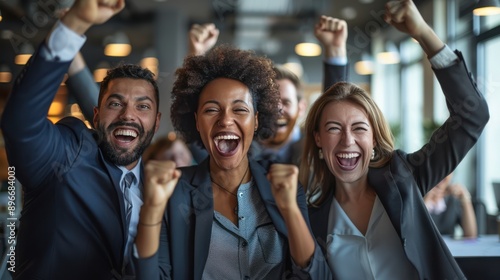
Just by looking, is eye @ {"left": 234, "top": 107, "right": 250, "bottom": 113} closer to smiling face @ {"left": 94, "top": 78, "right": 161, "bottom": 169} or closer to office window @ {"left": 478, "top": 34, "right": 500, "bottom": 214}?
smiling face @ {"left": 94, "top": 78, "right": 161, "bottom": 169}

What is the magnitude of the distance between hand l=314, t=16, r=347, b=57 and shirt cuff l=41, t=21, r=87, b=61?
49.8 inches

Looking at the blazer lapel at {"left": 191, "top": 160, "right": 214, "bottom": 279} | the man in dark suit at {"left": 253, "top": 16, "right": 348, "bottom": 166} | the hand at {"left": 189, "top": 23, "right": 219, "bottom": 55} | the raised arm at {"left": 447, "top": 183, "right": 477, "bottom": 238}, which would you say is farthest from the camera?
the raised arm at {"left": 447, "top": 183, "right": 477, "bottom": 238}

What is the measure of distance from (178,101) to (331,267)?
0.83m

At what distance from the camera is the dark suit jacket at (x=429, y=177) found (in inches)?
71.6

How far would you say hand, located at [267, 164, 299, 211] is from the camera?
155 centimetres

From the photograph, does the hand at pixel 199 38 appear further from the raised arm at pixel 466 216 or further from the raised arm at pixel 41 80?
the raised arm at pixel 466 216

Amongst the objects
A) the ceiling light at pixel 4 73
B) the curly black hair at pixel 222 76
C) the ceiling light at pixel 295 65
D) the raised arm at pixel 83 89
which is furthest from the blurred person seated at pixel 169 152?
the ceiling light at pixel 4 73

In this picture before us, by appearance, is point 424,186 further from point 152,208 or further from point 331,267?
point 152,208

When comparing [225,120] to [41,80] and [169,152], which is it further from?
[169,152]

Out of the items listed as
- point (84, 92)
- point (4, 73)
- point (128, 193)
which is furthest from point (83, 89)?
point (4, 73)

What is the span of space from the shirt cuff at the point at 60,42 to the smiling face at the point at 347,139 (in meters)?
0.94

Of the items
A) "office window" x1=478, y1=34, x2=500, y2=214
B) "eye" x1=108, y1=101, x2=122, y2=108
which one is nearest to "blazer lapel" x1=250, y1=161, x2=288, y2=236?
"eye" x1=108, y1=101, x2=122, y2=108

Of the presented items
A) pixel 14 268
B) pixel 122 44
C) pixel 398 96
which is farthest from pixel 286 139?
pixel 398 96

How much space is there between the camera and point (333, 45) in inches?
98.7
